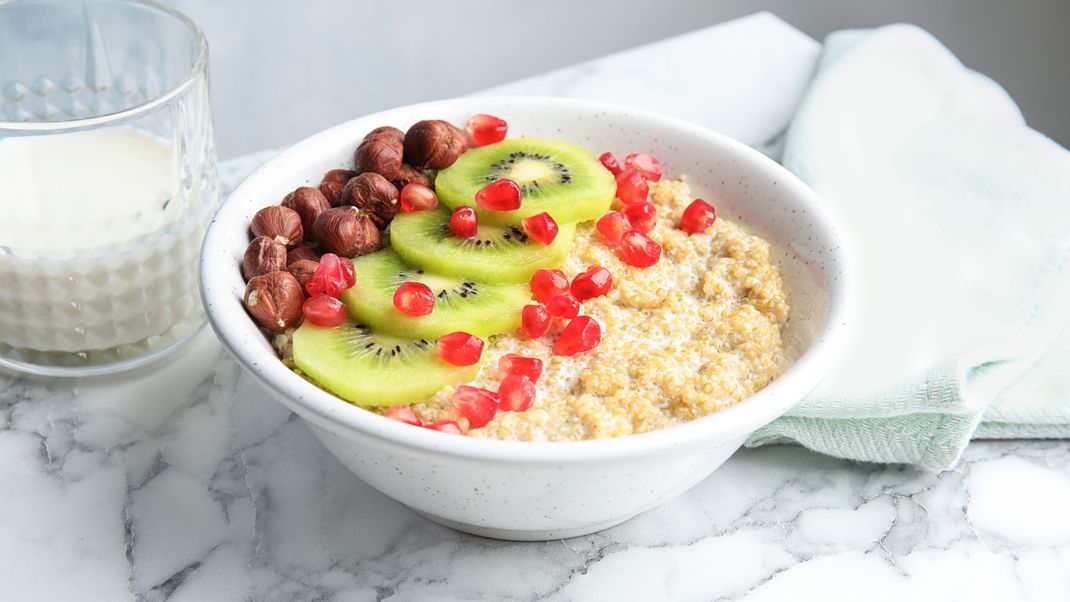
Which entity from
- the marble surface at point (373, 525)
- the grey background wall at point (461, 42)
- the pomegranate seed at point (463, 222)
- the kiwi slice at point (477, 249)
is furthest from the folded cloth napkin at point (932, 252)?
the grey background wall at point (461, 42)

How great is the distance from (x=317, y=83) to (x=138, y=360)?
9.35 feet

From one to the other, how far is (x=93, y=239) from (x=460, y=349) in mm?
742

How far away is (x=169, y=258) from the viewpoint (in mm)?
1936

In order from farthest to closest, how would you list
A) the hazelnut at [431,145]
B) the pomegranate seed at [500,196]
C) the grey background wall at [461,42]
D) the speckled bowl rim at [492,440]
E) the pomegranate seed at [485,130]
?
the grey background wall at [461,42]
the pomegranate seed at [485,130]
the hazelnut at [431,145]
the pomegranate seed at [500,196]
the speckled bowl rim at [492,440]

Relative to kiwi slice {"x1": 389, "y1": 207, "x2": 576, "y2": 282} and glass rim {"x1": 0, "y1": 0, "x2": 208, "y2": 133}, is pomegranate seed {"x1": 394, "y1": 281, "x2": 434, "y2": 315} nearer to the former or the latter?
kiwi slice {"x1": 389, "y1": 207, "x2": 576, "y2": 282}

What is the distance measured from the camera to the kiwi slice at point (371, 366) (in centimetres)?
149

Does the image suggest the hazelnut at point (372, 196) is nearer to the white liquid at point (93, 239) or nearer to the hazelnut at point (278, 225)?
the hazelnut at point (278, 225)

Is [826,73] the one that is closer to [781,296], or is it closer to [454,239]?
[781,296]

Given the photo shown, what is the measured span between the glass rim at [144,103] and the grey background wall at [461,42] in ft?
7.54

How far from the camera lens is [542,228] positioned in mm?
1725

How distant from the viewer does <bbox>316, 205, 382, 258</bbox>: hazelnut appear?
171cm

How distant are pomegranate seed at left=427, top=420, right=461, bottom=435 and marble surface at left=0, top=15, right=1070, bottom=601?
28cm

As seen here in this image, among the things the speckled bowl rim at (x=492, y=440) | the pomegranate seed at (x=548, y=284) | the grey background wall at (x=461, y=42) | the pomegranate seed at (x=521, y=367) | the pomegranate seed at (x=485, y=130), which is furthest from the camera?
the grey background wall at (x=461, y=42)

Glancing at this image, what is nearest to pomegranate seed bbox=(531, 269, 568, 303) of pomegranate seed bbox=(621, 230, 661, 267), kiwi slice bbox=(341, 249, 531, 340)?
kiwi slice bbox=(341, 249, 531, 340)
